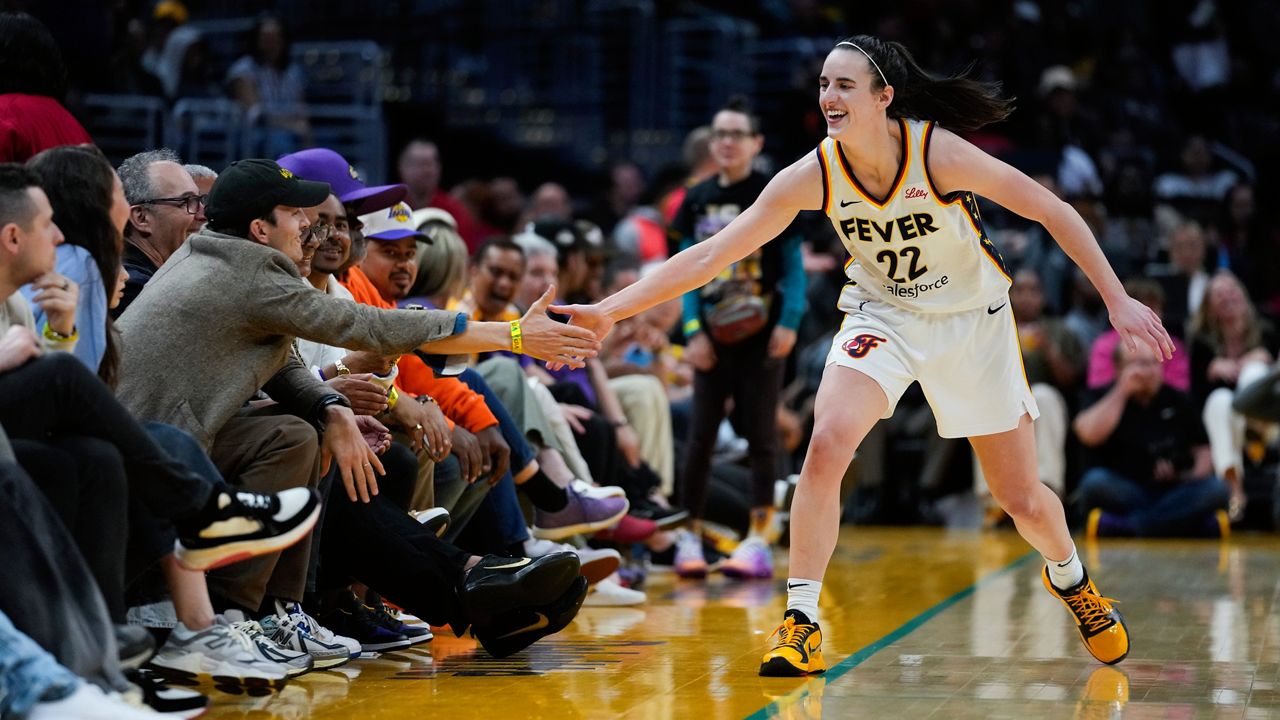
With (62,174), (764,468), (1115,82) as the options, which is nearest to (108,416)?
(62,174)

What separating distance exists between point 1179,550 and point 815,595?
460cm

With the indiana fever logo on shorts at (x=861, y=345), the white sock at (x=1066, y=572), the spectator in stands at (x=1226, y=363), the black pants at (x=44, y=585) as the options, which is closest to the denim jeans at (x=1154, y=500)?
the spectator in stands at (x=1226, y=363)

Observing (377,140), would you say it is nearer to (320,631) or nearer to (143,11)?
(143,11)

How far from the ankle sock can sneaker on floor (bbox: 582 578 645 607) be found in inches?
18.7

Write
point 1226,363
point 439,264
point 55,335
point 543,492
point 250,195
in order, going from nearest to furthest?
point 55,335 → point 250,195 → point 543,492 → point 439,264 → point 1226,363

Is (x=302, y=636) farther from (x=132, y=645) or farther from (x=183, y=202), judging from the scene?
(x=183, y=202)

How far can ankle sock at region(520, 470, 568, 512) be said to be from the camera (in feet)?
19.1

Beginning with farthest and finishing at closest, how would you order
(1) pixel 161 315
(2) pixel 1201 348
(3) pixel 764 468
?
(2) pixel 1201 348 → (3) pixel 764 468 → (1) pixel 161 315

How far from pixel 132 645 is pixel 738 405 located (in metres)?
4.39

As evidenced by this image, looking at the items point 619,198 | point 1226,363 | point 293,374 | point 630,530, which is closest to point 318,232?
point 293,374

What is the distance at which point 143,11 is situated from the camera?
11.3 m

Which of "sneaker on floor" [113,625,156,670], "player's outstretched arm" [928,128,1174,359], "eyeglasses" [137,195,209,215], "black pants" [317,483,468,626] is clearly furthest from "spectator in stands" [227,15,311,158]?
"sneaker on floor" [113,625,156,670]

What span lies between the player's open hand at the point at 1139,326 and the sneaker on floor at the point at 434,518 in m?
2.06

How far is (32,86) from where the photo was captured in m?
5.30
